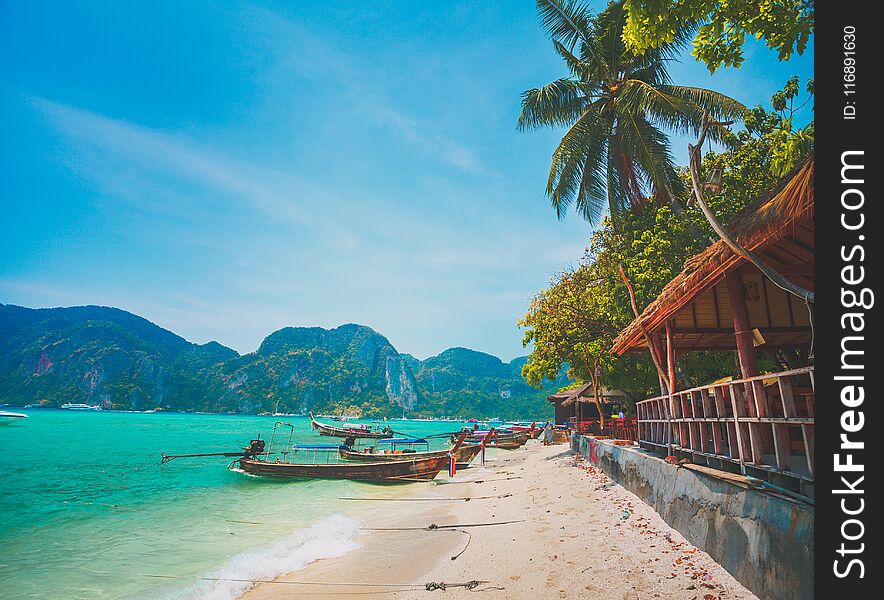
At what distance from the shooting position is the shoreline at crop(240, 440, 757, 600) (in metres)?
5.10

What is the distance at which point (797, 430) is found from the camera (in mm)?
5934

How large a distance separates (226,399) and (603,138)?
16662 centimetres

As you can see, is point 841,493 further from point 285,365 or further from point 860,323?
point 285,365

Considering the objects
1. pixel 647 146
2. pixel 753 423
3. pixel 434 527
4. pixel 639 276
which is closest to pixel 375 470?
pixel 434 527

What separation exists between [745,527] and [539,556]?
A: 307cm

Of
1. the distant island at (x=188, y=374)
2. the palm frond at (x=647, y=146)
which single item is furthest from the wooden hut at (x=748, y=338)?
the distant island at (x=188, y=374)

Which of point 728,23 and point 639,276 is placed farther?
point 639,276

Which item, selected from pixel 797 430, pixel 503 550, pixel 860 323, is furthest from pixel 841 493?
pixel 503 550

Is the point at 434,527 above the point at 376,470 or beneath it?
above

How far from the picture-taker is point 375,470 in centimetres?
2078

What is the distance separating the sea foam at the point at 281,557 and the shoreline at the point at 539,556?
13.6 inches

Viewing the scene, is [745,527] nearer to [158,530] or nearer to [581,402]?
[158,530]

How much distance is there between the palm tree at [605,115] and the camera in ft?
45.6

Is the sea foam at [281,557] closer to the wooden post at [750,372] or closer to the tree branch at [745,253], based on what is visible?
the wooden post at [750,372]
